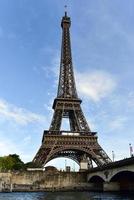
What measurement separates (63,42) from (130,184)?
6206cm

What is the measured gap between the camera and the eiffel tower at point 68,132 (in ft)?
322

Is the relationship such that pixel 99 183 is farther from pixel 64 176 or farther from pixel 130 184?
pixel 130 184

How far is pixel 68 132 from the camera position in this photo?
10419cm

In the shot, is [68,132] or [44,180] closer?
[44,180]

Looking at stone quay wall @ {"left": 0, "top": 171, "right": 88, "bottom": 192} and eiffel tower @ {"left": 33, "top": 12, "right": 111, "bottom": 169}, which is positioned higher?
eiffel tower @ {"left": 33, "top": 12, "right": 111, "bottom": 169}

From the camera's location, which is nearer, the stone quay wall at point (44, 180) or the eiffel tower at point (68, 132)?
the stone quay wall at point (44, 180)

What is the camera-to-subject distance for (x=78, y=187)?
3524 inches

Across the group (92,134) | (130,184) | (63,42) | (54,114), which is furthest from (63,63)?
(130,184)

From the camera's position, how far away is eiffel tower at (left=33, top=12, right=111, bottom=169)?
98.0 meters

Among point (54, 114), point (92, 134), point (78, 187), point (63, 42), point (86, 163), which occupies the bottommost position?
point (78, 187)

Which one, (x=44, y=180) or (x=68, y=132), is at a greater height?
(x=68, y=132)

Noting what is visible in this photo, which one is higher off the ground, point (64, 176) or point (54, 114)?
point (54, 114)

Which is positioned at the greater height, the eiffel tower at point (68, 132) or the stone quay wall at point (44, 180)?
the eiffel tower at point (68, 132)

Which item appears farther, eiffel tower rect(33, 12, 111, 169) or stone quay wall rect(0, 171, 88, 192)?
eiffel tower rect(33, 12, 111, 169)
